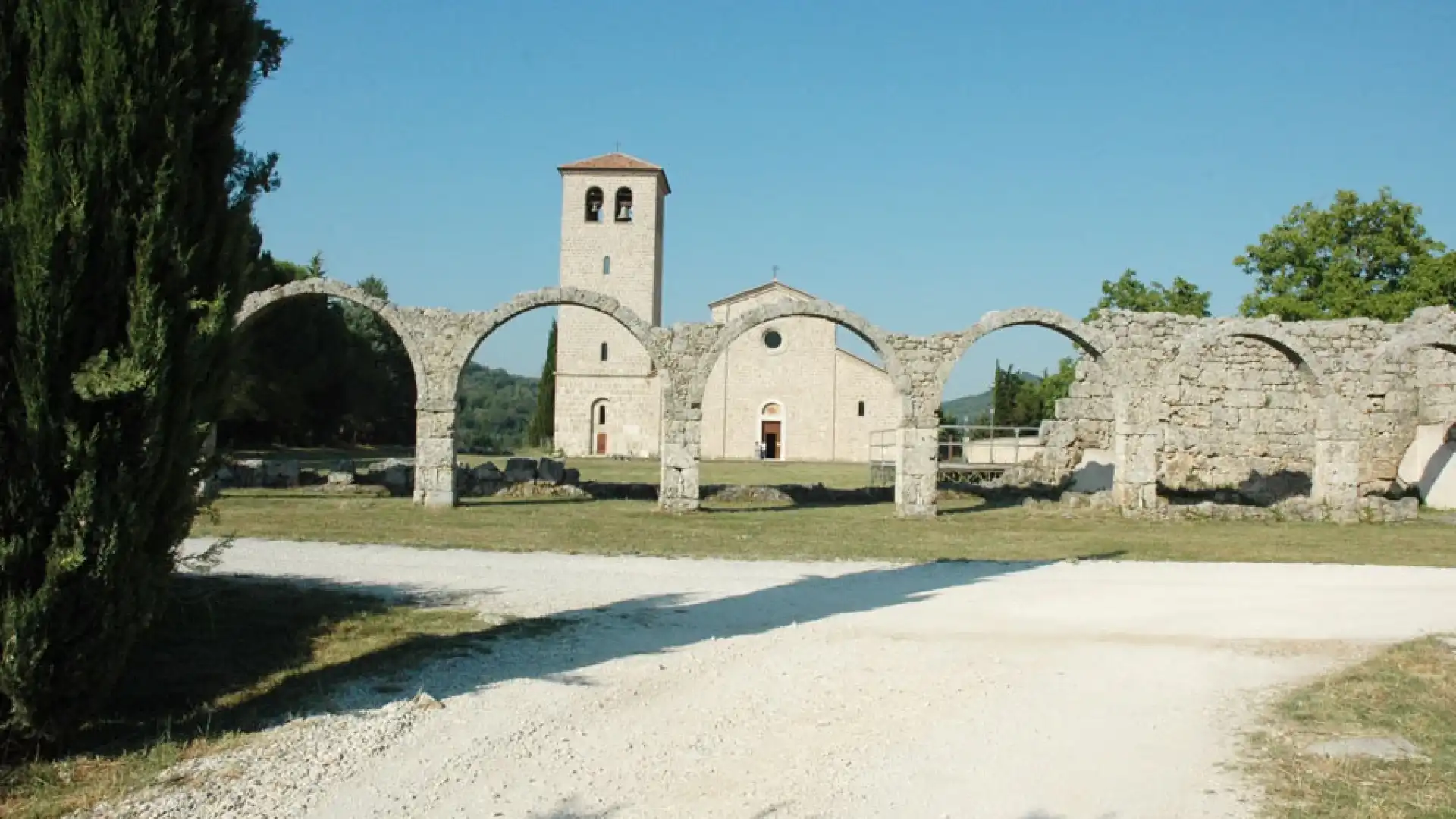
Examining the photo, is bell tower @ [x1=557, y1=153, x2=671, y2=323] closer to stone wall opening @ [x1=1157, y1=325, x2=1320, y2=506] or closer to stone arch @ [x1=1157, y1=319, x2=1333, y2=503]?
stone wall opening @ [x1=1157, y1=325, x2=1320, y2=506]

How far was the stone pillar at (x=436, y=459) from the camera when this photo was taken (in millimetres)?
16703

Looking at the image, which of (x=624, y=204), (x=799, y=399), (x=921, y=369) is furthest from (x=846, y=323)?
(x=624, y=204)

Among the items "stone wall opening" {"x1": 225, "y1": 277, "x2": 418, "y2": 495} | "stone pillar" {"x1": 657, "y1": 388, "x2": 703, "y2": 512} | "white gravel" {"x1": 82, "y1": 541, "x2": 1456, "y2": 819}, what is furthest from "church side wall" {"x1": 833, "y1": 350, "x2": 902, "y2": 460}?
"white gravel" {"x1": 82, "y1": 541, "x2": 1456, "y2": 819}

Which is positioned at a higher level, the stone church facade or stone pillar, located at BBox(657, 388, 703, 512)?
the stone church facade

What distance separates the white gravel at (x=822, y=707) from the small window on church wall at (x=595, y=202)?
125 ft

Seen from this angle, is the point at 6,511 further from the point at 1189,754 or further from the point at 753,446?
the point at 753,446

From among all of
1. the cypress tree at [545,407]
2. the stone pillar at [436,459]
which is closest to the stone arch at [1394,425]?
the stone pillar at [436,459]

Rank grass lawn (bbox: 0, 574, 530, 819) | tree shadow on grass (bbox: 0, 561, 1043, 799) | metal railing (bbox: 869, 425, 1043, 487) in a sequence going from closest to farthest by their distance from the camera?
1. grass lawn (bbox: 0, 574, 530, 819)
2. tree shadow on grass (bbox: 0, 561, 1043, 799)
3. metal railing (bbox: 869, 425, 1043, 487)

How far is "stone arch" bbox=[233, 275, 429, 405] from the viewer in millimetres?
16484

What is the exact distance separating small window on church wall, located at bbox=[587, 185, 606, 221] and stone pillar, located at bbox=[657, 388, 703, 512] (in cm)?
3040

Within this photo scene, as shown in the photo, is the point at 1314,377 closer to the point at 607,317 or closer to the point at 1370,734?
the point at 1370,734

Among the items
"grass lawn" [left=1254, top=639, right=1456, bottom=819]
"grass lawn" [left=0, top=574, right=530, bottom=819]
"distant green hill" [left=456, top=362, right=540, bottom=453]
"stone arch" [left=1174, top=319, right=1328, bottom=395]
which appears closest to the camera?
"grass lawn" [left=1254, top=639, right=1456, bottom=819]

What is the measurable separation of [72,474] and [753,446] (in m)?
40.6

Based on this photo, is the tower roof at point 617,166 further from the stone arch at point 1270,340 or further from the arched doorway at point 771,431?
the stone arch at point 1270,340
